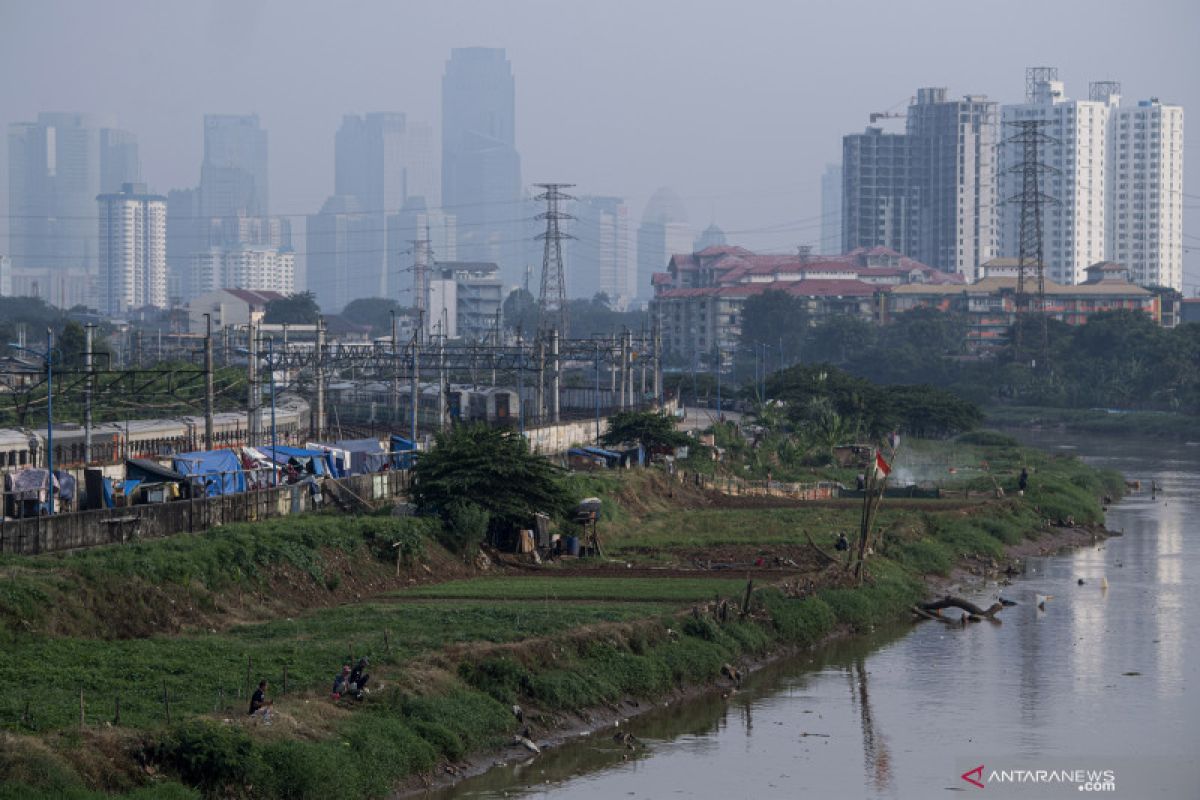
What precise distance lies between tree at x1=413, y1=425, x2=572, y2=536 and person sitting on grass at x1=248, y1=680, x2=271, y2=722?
17.2m

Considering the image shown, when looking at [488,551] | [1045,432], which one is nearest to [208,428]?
[488,551]

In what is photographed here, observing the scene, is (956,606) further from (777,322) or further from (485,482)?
(777,322)

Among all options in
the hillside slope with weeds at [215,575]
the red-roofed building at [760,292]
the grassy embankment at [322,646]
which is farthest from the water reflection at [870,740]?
the red-roofed building at [760,292]

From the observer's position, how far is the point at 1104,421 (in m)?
115

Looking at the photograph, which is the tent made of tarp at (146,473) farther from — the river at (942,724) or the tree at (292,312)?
the tree at (292,312)

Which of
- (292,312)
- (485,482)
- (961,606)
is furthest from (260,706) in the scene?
(292,312)

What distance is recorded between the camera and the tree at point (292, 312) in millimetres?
175250

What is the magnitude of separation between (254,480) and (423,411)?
4959cm

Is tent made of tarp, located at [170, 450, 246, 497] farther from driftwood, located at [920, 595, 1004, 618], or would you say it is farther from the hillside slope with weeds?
driftwood, located at [920, 595, 1004, 618]

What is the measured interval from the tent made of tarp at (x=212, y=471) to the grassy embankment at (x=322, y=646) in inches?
185

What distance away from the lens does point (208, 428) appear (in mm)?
46969

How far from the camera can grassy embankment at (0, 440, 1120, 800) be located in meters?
22.0

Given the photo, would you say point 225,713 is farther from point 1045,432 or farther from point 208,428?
point 1045,432

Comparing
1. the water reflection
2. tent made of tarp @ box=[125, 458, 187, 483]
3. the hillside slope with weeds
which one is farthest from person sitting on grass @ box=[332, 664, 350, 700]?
tent made of tarp @ box=[125, 458, 187, 483]
